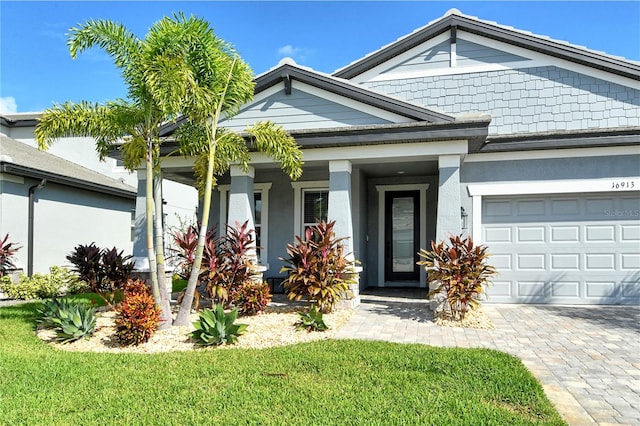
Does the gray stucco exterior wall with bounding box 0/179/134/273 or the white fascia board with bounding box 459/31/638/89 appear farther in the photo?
the gray stucco exterior wall with bounding box 0/179/134/273

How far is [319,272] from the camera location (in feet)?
25.6

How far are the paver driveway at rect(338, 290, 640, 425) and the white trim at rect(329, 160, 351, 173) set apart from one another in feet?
9.36

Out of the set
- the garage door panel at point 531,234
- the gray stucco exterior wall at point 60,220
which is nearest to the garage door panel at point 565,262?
the garage door panel at point 531,234

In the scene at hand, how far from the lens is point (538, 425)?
3.58m

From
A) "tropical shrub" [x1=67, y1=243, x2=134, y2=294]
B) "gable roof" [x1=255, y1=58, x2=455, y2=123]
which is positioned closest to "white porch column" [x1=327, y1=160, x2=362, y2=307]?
"gable roof" [x1=255, y1=58, x2=455, y2=123]

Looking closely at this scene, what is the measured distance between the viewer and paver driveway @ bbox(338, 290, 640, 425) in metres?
4.20

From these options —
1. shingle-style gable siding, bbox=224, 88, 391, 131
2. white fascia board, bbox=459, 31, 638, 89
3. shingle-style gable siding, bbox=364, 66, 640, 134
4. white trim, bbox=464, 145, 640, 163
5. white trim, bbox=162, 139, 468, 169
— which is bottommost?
white trim, bbox=162, 139, 468, 169

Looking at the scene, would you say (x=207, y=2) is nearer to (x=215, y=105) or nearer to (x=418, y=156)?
(x=215, y=105)

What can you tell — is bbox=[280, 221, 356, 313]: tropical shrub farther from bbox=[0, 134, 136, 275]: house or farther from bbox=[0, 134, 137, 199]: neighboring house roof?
bbox=[0, 134, 136, 275]: house

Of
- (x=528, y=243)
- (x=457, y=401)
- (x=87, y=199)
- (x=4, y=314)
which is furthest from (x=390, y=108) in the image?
(x=87, y=199)

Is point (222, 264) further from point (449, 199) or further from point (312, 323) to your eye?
point (449, 199)

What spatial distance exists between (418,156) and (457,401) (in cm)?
543

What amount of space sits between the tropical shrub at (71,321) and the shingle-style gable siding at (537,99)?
8437 mm

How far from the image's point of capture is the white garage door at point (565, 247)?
9.40 meters
